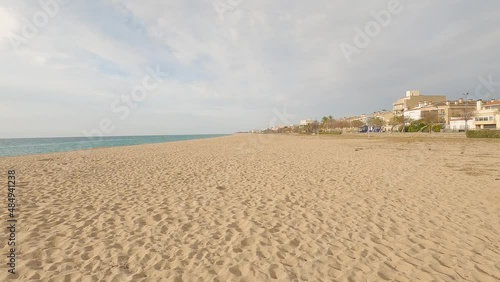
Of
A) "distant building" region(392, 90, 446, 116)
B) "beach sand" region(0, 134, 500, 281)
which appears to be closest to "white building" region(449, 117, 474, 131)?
"distant building" region(392, 90, 446, 116)

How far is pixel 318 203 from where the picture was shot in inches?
261

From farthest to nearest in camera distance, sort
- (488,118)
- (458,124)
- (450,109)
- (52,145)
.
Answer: (450,109)
(458,124)
(52,145)
(488,118)

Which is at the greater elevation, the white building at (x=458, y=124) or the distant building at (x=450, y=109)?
the distant building at (x=450, y=109)

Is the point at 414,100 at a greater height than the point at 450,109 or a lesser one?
greater

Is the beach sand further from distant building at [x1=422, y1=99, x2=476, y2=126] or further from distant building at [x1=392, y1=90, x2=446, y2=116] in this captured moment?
distant building at [x1=392, y1=90, x2=446, y2=116]

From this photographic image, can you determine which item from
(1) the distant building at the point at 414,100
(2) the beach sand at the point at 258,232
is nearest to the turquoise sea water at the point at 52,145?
(2) the beach sand at the point at 258,232

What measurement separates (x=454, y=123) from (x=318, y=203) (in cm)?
8544

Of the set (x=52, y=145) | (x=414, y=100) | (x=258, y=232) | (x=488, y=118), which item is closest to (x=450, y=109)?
(x=488, y=118)

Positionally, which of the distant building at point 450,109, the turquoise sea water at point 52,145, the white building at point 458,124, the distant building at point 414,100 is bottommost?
the turquoise sea water at point 52,145

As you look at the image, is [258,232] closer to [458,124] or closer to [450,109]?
[458,124]

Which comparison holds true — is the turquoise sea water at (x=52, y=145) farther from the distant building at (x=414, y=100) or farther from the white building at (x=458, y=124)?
the distant building at (x=414, y=100)

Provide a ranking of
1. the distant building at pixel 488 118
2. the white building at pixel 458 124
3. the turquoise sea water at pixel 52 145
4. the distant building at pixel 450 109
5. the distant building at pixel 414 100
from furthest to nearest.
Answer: the distant building at pixel 414 100
the distant building at pixel 450 109
the white building at pixel 458 124
the distant building at pixel 488 118
the turquoise sea water at pixel 52 145

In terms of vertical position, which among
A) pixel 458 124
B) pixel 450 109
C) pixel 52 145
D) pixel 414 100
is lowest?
pixel 52 145

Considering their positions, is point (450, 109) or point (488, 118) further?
point (450, 109)
